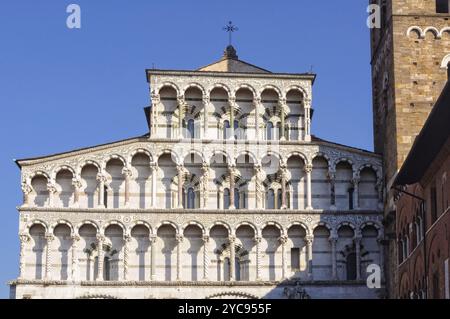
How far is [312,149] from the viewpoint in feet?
118

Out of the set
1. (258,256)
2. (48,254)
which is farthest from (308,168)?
(48,254)

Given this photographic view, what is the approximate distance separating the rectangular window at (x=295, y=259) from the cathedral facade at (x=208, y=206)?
4cm

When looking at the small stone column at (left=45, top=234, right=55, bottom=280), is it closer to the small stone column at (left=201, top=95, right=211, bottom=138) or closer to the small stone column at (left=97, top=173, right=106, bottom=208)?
the small stone column at (left=97, top=173, right=106, bottom=208)

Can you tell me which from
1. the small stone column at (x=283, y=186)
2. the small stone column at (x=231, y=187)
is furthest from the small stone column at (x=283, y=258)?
the small stone column at (x=231, y=187)

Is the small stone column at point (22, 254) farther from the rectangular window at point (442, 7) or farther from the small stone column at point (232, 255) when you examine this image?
the rectangular window at point (442, 7)

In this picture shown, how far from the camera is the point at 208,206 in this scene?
3559 cm

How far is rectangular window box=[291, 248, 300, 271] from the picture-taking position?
35312 mm

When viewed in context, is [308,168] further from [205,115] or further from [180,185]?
[180,185]

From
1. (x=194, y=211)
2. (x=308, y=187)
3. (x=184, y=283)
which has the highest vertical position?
(x=308, y=187)

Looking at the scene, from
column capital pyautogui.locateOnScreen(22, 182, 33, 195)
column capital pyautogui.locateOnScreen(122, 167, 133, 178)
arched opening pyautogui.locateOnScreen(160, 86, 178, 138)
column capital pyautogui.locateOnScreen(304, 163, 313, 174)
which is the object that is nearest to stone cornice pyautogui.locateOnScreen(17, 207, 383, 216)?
column capital pyautogui.locateOnScreen(22, 182, 33, 195)

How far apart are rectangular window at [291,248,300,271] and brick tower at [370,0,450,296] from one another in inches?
102

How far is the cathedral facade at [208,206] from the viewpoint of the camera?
3475cm

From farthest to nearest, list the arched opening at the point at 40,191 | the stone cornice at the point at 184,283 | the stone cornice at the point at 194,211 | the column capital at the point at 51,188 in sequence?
the arched opening at the point at 40,191 → the column capital at the point at 51,188 → the stone cornice at the point at 194,211 → the stone cornice at the point at 184,283

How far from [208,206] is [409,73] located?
277 inches
